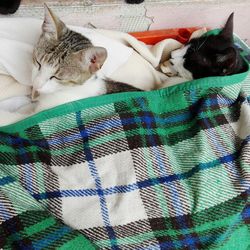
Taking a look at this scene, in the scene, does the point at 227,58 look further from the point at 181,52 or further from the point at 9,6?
the point at 9,6

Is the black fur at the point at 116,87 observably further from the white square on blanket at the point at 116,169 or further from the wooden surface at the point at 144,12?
the wooden surface at the point at 144,12

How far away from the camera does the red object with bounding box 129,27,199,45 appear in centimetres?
150

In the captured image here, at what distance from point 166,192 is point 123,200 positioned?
13 cm

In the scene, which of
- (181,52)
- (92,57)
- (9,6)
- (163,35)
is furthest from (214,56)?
(9,6)

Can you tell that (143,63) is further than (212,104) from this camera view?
Yes

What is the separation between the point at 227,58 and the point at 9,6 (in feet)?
2.49

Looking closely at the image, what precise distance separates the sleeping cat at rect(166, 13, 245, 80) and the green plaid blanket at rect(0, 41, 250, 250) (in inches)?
8.8

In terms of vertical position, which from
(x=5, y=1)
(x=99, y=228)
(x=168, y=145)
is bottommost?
(x=99, y=228)

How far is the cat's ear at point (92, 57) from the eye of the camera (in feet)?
3.32

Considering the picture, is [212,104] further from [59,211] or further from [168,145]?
[59,211]

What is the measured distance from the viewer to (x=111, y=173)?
1062mm

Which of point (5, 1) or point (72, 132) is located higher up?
point (5, 1)

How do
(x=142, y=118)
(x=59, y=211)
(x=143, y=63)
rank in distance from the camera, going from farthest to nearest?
(x=143, y=63)
(x=142, y=118)
(x=59, y=211)

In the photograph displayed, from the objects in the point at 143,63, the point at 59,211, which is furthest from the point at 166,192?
the point at 143,63
